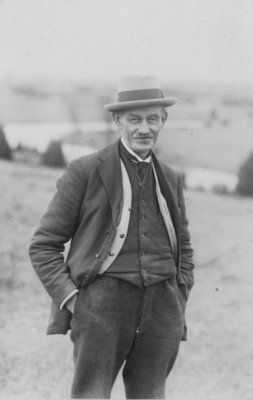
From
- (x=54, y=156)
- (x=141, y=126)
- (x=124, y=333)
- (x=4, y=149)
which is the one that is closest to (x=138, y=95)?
(x=141, y=126)

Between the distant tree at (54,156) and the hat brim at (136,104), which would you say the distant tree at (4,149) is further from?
the hat brim at (136,104)

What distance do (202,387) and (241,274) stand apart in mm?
2175

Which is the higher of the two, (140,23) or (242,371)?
(140,23)

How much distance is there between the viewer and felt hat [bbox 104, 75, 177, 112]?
Result: 238 cm

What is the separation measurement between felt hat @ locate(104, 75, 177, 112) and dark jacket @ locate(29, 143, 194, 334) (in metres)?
0.21

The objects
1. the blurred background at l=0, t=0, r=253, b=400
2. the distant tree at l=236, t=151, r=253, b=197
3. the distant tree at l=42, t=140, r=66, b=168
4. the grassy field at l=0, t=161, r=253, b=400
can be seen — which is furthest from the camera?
the distant tree at l=236, t=151, r=253, b=197

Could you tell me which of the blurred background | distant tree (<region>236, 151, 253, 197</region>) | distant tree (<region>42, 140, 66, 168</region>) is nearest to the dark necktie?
the blurred background

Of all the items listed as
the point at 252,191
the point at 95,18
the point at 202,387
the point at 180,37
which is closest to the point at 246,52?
the point at 180,37

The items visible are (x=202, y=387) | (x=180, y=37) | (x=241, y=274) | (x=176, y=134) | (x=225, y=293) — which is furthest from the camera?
(x=176, y=134)

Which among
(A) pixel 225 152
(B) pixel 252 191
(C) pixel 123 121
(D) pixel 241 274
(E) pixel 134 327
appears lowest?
(D) pixel 241 274

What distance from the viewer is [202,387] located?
3938 mm

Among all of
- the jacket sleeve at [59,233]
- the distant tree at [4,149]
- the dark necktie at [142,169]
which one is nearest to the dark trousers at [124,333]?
the jacket sleeve at [59,233]

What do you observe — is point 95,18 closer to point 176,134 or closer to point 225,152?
point 176,134

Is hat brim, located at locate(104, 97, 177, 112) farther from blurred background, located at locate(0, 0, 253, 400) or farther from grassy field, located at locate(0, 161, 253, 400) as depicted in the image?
grassy field, located at locate(0, 161, 253, 400)
